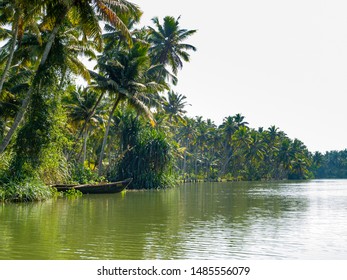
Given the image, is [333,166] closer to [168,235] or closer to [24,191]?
[24,191]

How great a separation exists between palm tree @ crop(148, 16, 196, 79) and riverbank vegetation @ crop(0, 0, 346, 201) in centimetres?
11

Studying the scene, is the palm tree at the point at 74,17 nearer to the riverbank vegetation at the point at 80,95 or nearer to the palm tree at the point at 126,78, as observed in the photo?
the riverbank vegetation at the point at 80,95

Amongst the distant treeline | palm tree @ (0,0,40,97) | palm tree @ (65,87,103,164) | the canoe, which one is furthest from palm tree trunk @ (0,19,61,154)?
the distant treeline

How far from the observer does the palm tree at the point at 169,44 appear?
49094 mm

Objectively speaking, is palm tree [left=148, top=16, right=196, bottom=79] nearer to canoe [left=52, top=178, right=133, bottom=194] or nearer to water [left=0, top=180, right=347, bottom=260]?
canoe [left=52, top=178, right=133, bottom=194]

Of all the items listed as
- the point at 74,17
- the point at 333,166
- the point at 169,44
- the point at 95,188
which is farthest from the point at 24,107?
the point at 333,166

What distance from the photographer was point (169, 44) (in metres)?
49.1

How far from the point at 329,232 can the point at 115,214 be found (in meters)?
9.17

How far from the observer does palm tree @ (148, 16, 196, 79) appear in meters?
49.1

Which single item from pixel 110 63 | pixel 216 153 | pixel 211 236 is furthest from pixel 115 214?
pixel 216 153

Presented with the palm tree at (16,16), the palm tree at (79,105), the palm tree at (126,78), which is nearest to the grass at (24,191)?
the palm tree at (16,16)

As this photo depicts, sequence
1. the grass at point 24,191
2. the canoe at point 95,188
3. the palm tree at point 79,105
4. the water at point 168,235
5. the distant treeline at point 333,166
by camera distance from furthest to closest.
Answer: the distant treeline at point 333,166, the palm tree at point 79,105, the canoe at point 95,188, the grass at point 24,191, the water at point 168,235

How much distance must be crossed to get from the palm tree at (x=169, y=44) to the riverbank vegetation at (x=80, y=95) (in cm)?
11

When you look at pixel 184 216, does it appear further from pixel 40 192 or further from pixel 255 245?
pixel 40 192
